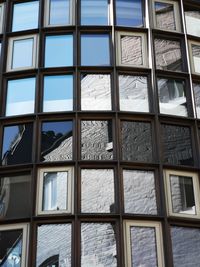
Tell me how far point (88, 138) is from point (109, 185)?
102cm

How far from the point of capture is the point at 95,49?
11461mm

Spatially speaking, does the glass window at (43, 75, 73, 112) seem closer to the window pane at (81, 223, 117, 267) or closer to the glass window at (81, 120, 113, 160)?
the glass window at (81, 120, 113, 160)

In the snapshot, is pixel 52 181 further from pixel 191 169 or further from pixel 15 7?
pixel 15 7

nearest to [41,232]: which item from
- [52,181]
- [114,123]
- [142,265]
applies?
[52,181]

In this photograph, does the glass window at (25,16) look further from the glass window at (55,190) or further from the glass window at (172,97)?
the glass window at (55,190)

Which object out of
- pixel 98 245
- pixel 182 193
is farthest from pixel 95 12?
pixel 98 245

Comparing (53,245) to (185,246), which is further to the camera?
(185,246)

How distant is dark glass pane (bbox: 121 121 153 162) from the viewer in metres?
10.2

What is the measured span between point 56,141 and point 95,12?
3.33 m

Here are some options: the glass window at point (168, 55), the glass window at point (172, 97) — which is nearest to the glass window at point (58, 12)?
the glass window at point (168, 55)

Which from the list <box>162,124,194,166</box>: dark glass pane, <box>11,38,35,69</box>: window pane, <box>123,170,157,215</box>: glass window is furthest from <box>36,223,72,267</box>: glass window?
<box>11,38,35,69</box>: window pane

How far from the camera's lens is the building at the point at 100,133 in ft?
30.8

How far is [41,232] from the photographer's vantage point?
30.9ft

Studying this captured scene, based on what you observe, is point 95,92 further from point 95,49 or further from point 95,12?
point 95,12
